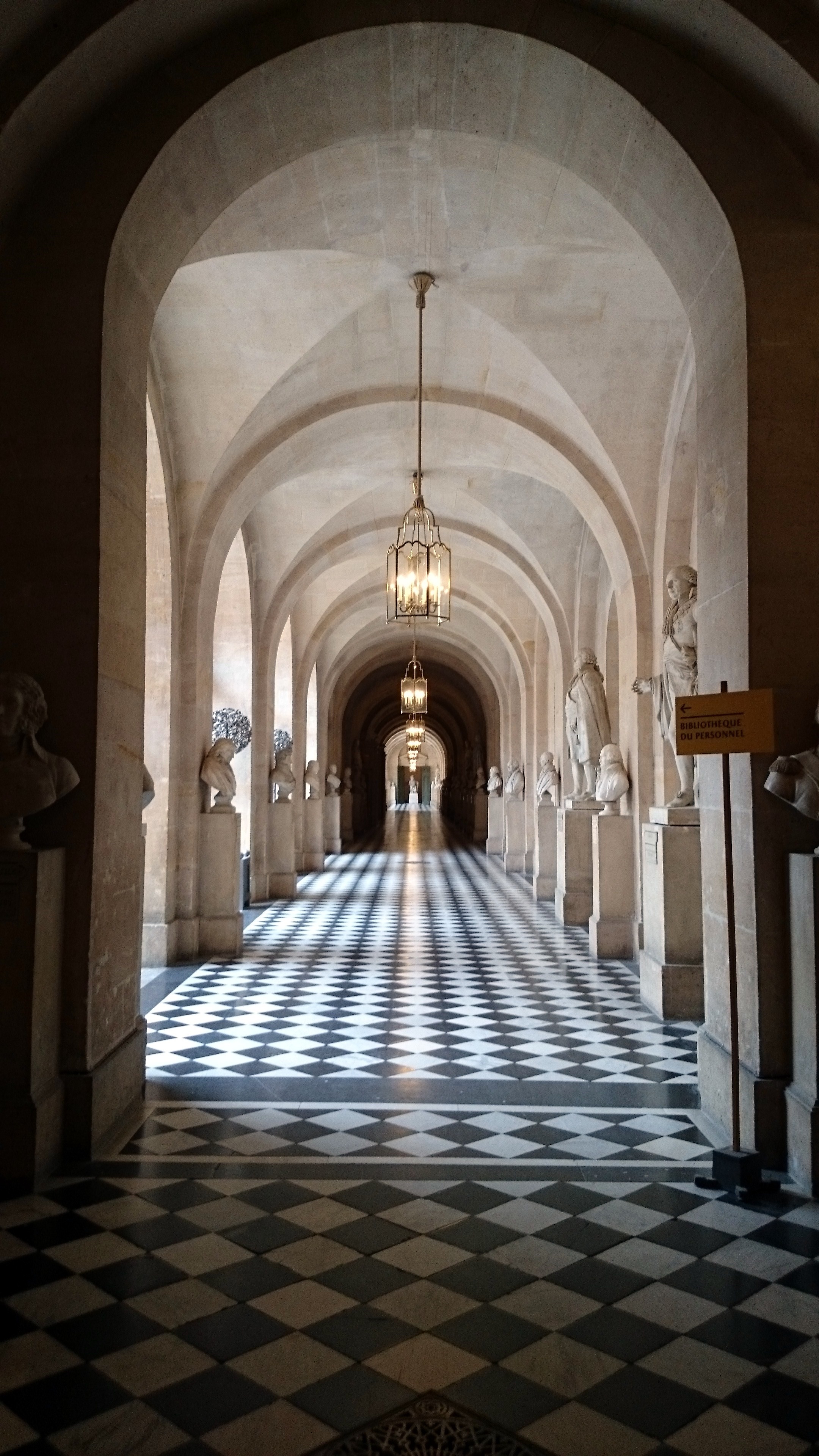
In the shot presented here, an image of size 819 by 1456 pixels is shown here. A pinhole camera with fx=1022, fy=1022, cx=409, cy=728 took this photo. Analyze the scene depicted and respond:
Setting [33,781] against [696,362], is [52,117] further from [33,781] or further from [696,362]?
[696,362]

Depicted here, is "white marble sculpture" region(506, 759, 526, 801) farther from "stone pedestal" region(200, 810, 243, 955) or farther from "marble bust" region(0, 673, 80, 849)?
"marble bust" region(0, 673, 80, 849)

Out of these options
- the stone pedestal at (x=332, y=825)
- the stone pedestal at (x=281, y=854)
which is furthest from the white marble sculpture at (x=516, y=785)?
the stone pedestal at (x=281, y=854)

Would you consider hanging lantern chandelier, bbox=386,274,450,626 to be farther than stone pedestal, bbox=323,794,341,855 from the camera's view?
No

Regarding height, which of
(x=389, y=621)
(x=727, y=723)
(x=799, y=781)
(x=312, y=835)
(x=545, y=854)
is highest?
(x=389, y=621)

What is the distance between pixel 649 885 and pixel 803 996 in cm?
406

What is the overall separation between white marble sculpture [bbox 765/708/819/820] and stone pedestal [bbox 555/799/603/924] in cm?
833

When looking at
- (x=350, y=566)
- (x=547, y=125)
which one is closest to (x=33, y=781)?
(x=547, y=125)

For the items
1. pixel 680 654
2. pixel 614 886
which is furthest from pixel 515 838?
pixel 680 654

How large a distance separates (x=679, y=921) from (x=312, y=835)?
13216mm

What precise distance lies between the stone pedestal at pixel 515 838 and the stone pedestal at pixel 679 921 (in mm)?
12364

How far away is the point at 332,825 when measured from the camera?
25.2m

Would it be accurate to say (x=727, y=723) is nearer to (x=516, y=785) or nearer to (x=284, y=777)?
(x=284, y=777)

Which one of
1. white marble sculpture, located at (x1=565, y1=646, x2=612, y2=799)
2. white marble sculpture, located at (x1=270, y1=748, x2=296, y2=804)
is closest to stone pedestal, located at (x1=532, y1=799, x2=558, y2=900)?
white marble sculpture, located at (x1=565, y1=646, x2=612, y2=799)

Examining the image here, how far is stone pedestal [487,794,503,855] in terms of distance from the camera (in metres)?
23.6
